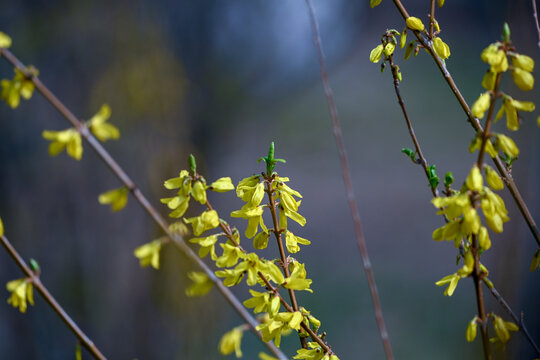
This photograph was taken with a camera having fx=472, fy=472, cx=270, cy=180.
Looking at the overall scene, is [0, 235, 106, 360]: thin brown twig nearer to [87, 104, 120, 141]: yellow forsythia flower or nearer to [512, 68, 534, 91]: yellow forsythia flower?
[87, 104, 120, 141]: yellow forsythia flower

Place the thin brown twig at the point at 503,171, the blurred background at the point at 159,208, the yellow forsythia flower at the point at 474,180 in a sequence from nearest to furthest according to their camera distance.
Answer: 1. the yellow forsythia flower at the point at 474,180
2. the thin brown twig at the point at 503,171
3. the blurred background at the point at 159,208

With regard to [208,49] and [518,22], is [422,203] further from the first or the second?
[518,22]

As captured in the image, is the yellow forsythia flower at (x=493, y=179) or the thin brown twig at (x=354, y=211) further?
the thin brown twig at (x=354, y=211)

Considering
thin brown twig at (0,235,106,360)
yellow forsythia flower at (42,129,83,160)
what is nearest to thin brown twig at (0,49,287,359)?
yellow forsythia flower at (42,129,83,160)

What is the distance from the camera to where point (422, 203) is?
391 cm

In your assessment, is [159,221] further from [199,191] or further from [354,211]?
[354,211]

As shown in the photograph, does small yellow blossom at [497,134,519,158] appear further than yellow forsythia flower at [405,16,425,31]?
No

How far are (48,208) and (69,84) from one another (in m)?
0.38

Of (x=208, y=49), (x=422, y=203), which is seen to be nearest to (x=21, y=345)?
(x=208, y=49)

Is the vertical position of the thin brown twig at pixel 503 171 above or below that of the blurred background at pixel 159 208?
below

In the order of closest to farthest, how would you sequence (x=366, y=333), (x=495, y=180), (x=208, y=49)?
1. (x=495, y=180)
2. (x=208, y=49)
3. (x=366, y=333)

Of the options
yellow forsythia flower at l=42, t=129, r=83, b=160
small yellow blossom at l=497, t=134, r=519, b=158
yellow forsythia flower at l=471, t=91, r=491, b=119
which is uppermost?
yellow forsythia flower at l=42, t=129, r=83, b=160

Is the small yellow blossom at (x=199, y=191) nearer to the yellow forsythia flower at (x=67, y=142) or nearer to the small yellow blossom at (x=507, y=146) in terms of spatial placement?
the yellow forsythia flower at (x=67, y=142)

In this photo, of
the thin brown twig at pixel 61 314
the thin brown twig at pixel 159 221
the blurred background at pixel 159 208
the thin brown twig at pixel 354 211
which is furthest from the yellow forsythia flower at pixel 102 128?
the blurred background at pixel 159 208
